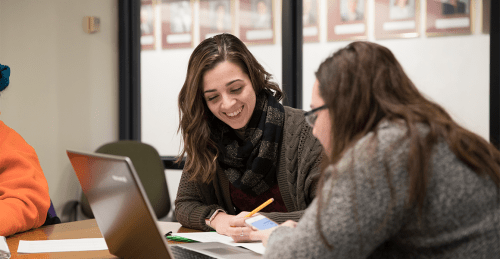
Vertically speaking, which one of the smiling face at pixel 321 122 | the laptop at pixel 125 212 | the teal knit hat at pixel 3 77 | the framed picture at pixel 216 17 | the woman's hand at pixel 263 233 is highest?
the framed picture at pixel 216 17

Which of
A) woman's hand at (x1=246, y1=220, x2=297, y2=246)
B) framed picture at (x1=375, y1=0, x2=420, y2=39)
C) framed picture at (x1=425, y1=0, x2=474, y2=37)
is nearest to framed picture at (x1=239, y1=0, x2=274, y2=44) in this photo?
framed picture at (x1=375, y1=0, x2=420, y2=39)

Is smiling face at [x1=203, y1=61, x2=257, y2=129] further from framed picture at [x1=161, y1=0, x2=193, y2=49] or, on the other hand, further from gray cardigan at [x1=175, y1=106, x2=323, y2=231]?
framed picture at [x1=161, y1=0, x2=193, y2=49]

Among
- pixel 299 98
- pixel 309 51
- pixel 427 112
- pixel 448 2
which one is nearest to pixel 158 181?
pixel 299 98

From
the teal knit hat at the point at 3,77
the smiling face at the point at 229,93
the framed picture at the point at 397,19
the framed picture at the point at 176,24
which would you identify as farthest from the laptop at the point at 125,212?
the framed picture at the point at 176,24

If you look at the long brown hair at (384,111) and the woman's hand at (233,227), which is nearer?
the long brown hair at (384,111)

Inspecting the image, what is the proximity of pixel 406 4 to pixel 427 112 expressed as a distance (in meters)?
2.33

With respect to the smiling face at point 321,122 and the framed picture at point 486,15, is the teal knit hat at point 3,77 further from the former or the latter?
the framed picture at point 486,15

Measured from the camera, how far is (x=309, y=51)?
3.10 meters

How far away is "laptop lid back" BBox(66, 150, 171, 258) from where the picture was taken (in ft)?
2.68

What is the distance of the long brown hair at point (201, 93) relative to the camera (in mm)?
1658

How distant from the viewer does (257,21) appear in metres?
3.22

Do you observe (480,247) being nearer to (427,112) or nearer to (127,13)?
(427,112)

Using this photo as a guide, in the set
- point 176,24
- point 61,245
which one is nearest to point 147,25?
point 176,24

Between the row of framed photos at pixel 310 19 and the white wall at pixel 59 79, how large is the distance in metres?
0.41
